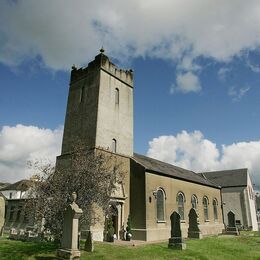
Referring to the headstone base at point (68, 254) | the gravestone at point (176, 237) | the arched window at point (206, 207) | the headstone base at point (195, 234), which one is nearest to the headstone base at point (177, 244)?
the gravestone at point (176, 237)

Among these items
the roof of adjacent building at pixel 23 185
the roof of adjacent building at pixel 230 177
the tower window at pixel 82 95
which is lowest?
the roof of adjacent building at pixel 23 185

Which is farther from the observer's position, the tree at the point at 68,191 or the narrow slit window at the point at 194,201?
the narrow slit window at the point at 194,201

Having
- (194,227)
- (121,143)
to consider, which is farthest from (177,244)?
(121,143)

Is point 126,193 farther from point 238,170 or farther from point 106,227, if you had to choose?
point 238,170

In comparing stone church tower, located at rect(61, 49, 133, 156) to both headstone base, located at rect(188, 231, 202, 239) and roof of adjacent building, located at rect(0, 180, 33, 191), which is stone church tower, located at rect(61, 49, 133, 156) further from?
headstone base, located at rect(188, 231, 202, 239)

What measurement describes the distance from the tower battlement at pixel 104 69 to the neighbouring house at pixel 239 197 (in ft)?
105

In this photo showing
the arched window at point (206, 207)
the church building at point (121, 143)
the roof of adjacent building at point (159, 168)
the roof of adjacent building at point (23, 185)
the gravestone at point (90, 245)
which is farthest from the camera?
the arched window at point (206, 207)

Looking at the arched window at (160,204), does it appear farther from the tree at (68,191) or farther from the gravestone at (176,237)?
the tree at (68,191)

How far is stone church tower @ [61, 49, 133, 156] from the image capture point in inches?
964

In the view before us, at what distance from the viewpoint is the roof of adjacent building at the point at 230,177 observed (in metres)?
51.4

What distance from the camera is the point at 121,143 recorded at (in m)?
26.1

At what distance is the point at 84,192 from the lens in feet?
54.5

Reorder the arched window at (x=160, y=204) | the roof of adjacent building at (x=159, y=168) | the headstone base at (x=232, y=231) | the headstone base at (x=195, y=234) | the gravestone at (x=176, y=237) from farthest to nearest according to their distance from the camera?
the headstone base at (x=232, y=231)
the roof of adjacent building at (x=159, y=168)
the headstone base at (x=195, y=234)
the arched window at (x=160, y=204)
the gravestone at (x=176, y=237)

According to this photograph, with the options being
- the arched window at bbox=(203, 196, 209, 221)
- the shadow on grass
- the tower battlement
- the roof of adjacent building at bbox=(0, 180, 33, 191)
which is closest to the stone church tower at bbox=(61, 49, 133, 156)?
the tower battlement
